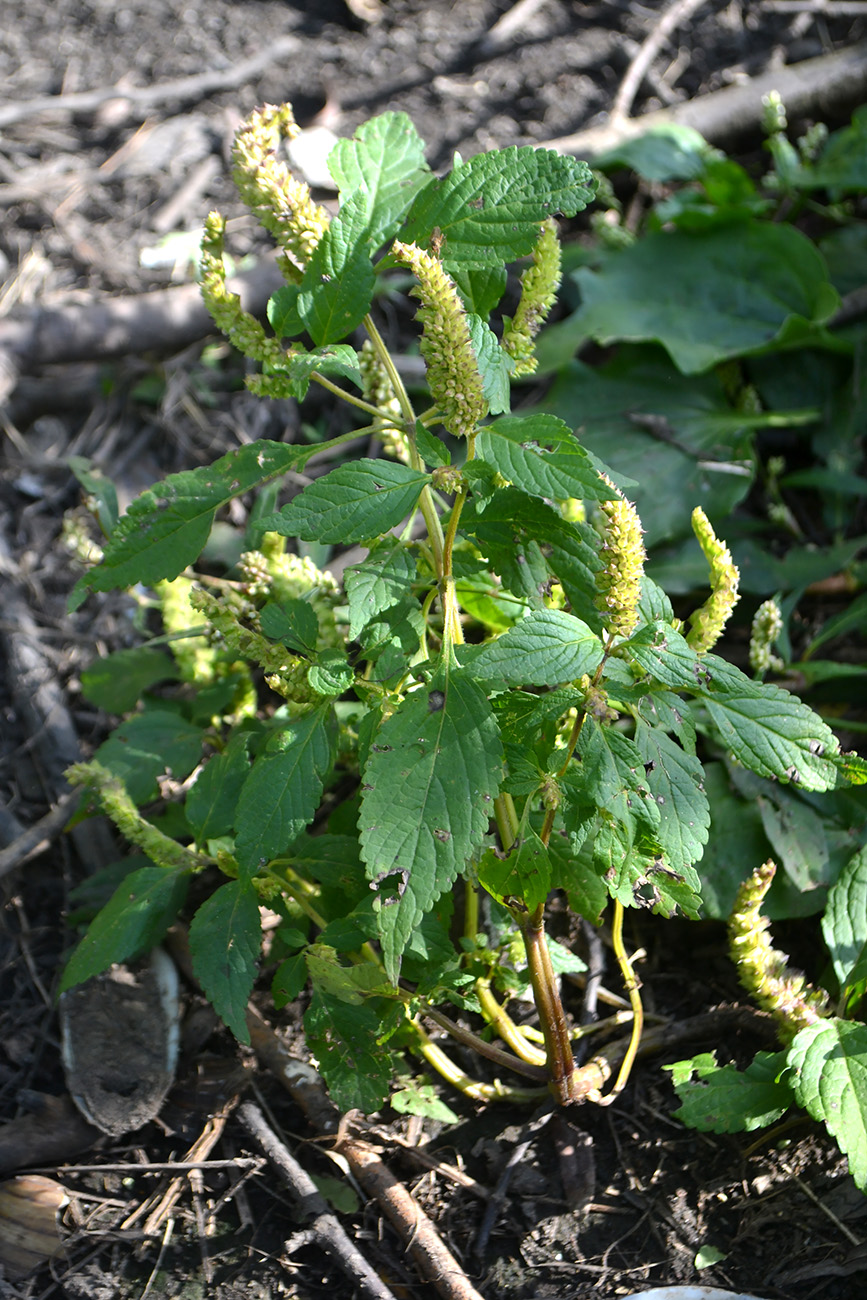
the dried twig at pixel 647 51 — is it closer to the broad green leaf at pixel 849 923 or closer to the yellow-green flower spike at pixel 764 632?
the yellow-green flower spike at pixel 764 632

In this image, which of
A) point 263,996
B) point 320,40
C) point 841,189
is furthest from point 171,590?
point 320,40

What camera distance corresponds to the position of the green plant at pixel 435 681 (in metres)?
1.40

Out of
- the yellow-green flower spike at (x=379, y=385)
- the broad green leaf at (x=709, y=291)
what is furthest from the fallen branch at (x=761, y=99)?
the yellow-green flower spike at (x=379, y=385)

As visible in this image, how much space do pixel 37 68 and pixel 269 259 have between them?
1.94 metres

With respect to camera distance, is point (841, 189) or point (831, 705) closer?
point (831, 705)

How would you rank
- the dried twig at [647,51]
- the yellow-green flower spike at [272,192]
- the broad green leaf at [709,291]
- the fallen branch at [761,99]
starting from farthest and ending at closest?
the dried twig at [647,51]
the fallen branch at [761,99]
the broad green leaf at [709,291]
the yellow-green flower spike at [272,192]

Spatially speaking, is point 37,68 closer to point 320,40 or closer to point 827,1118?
point 320,40

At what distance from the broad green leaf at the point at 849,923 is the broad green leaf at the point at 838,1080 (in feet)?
0.43

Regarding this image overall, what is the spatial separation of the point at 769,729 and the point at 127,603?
2074mm

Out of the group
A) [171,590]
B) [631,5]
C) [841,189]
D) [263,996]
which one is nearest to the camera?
[263,996]

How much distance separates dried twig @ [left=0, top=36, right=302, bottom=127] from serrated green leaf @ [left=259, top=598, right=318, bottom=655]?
3561 millimetres

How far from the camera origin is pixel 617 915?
70.8 inches

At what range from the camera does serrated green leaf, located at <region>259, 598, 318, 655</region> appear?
167cm

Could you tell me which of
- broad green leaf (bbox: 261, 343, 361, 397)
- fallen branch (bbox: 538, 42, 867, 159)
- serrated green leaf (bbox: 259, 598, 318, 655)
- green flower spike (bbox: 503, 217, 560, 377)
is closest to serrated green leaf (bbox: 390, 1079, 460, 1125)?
serrated green leaf (bbox: 259, 598, 318, 655)
